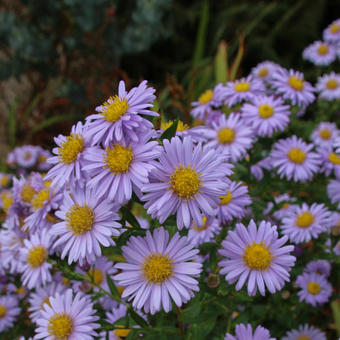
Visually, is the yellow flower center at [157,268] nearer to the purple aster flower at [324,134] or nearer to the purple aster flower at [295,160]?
the purple aster flower at [295,160]

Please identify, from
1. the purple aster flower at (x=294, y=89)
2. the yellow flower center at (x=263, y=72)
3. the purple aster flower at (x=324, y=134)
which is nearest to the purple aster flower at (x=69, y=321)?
the purple aster flower at (x=294, y=89)

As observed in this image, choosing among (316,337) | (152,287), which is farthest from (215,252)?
(316,337)

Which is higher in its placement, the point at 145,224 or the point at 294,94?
Answer: the point at 294,94

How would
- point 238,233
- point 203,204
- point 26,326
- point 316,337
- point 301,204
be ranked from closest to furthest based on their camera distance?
1. point 203,204
2. point 238,233
3. point 316,337
4. point 26,326
5. point 301,204

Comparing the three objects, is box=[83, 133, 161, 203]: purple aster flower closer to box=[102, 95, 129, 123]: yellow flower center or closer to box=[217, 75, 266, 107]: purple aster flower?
box=[102, 95, 129, 123]: yellow flower center

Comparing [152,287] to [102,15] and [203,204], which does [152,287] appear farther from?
[102,15]
